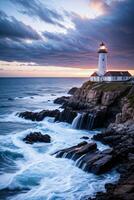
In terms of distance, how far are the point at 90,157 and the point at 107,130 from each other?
1316 cm

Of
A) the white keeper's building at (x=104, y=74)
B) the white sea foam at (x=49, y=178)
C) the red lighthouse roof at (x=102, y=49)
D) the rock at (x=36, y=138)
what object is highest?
the red lighthouse roof at (x=102, y=49)

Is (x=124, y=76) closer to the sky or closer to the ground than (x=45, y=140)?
closer to the sky

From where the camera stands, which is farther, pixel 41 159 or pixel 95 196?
pixel 41 159

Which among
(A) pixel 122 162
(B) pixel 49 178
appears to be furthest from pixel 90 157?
(B) pixel 49 178

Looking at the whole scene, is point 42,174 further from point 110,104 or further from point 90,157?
point 110,104

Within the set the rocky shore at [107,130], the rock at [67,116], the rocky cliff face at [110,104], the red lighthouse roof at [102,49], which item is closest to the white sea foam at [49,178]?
the rocky shore at [107,130]

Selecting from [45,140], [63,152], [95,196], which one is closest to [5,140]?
[45,140]

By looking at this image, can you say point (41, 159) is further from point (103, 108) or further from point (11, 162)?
point (103, 108)

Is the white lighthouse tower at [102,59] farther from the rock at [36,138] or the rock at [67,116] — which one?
the rock at [36,138]

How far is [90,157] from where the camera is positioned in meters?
28.4

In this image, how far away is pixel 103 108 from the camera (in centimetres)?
5069

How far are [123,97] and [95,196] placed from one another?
3337 cm

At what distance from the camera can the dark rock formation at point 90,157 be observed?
26.5 m

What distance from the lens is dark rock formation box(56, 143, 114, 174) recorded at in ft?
86.9
